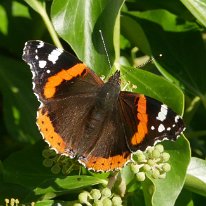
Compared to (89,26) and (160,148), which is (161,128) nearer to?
(160,148)

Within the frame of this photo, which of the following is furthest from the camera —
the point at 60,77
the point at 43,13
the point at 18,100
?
the point at 18,100

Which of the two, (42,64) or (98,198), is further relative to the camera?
(42,64)

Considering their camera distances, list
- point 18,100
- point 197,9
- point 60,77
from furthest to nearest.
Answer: point 18,100, point 197,9, point 60,77

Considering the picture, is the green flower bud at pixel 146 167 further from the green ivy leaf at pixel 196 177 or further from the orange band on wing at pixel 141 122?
the green ivy leaf at pixel 196 177

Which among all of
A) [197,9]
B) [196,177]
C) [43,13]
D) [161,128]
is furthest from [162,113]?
[43,13]

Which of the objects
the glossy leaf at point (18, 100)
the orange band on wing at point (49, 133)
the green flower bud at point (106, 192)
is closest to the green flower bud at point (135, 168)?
the green flower bud at point (106, 192)

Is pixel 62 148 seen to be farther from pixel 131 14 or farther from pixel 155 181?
pixel 131 14
